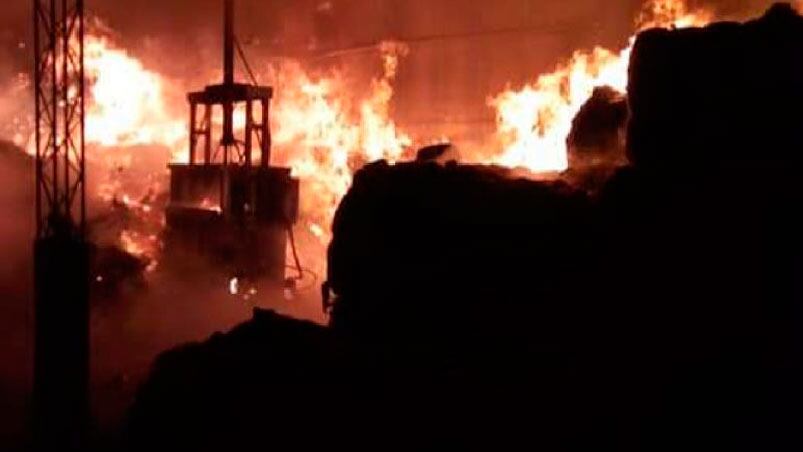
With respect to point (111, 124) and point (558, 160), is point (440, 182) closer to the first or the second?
point (558, 160)

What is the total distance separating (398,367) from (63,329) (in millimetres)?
5352

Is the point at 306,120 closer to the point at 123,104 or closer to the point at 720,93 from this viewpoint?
the point at 123,104

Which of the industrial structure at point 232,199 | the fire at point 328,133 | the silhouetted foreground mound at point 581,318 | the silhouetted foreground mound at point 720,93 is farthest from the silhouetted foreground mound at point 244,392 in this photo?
the fire at point 328,133

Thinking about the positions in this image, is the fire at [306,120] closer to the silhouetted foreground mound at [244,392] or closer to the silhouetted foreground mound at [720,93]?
the silhouetted foreground mound at [720,93]

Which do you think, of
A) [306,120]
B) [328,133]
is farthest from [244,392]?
[306,120]

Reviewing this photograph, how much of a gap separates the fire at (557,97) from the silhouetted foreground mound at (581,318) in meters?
8.36

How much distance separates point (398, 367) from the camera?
1084 centimetres

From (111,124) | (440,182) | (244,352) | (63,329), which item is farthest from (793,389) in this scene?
(111,124)

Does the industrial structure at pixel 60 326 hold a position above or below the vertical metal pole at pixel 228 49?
below

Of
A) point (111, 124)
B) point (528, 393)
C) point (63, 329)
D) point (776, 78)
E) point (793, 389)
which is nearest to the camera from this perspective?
point (793, 389)

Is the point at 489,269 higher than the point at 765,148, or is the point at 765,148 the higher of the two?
the point at 765,148

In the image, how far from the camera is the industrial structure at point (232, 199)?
20953 mm

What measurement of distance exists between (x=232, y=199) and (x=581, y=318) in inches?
482

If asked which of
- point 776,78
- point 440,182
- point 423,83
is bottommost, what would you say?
point 440,182
